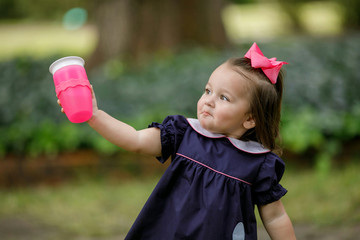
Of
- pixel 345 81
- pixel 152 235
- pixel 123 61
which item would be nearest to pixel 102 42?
pixel 123 61

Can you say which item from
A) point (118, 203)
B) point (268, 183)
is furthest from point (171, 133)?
point (118, 203)

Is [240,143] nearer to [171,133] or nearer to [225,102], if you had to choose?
[225,102]

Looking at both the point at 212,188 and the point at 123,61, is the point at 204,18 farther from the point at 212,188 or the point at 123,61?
the point at 212,188

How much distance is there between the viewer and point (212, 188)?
179cm

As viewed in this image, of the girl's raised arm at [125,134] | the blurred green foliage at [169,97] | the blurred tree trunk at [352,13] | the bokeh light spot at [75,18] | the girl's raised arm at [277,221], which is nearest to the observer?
the girl's raised arm at [125,134]

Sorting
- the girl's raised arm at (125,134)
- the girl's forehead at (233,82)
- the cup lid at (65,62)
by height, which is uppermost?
the cup lid at (65,62)

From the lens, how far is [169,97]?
4906mm

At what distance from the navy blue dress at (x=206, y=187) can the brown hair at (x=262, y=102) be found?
6 cm

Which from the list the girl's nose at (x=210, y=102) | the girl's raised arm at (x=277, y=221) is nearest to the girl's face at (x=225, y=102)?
the girl's nose at (x=210, y=102)

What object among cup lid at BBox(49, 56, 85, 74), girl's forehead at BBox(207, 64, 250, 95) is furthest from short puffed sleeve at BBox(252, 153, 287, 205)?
cup lid at BBox(49, 56, 85, 74)

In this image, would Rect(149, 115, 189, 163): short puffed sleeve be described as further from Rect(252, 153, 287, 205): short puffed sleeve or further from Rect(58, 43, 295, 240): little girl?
Rect(252, 153, 287, 205): short puffed sleeve

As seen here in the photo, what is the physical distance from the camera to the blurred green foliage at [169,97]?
13.6 feet

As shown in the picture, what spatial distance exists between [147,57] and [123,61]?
362mm

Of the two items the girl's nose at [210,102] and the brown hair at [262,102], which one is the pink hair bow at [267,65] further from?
the girl's nose at [210,102]
